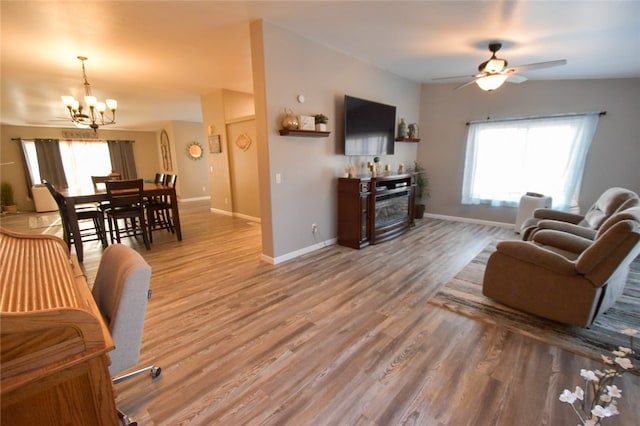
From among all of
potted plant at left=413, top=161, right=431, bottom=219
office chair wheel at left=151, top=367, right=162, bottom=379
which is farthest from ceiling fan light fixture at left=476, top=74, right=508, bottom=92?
office chair wheel at left=151, top=367, right=162, bottom=379

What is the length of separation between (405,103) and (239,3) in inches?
146

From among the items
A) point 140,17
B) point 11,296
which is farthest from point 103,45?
point 11,296

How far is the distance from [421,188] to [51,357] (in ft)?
20.0

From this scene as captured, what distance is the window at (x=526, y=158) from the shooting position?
4422mm

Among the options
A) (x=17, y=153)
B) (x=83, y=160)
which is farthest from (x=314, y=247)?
(x=17, y=153)

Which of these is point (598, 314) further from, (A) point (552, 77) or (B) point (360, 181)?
(A) point (552, 77)

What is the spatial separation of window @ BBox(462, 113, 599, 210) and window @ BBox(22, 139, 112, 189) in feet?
33.7

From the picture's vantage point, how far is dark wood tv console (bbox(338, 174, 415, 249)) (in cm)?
400

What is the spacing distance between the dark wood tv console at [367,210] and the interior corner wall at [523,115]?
1.66 m

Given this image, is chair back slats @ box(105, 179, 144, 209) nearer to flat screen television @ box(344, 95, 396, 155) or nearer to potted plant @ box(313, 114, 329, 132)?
potted plant @ box(313, 114, 329, 132)

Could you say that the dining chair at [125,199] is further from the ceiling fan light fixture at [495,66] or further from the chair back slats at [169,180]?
the ceiling fan light fixture at [495,66]

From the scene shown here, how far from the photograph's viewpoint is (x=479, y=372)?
1779 mm

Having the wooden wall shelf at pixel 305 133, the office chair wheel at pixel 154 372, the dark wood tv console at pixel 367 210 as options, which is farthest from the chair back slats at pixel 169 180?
the office chair wheel at pixel 154 372

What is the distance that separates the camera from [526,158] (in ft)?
15.8
